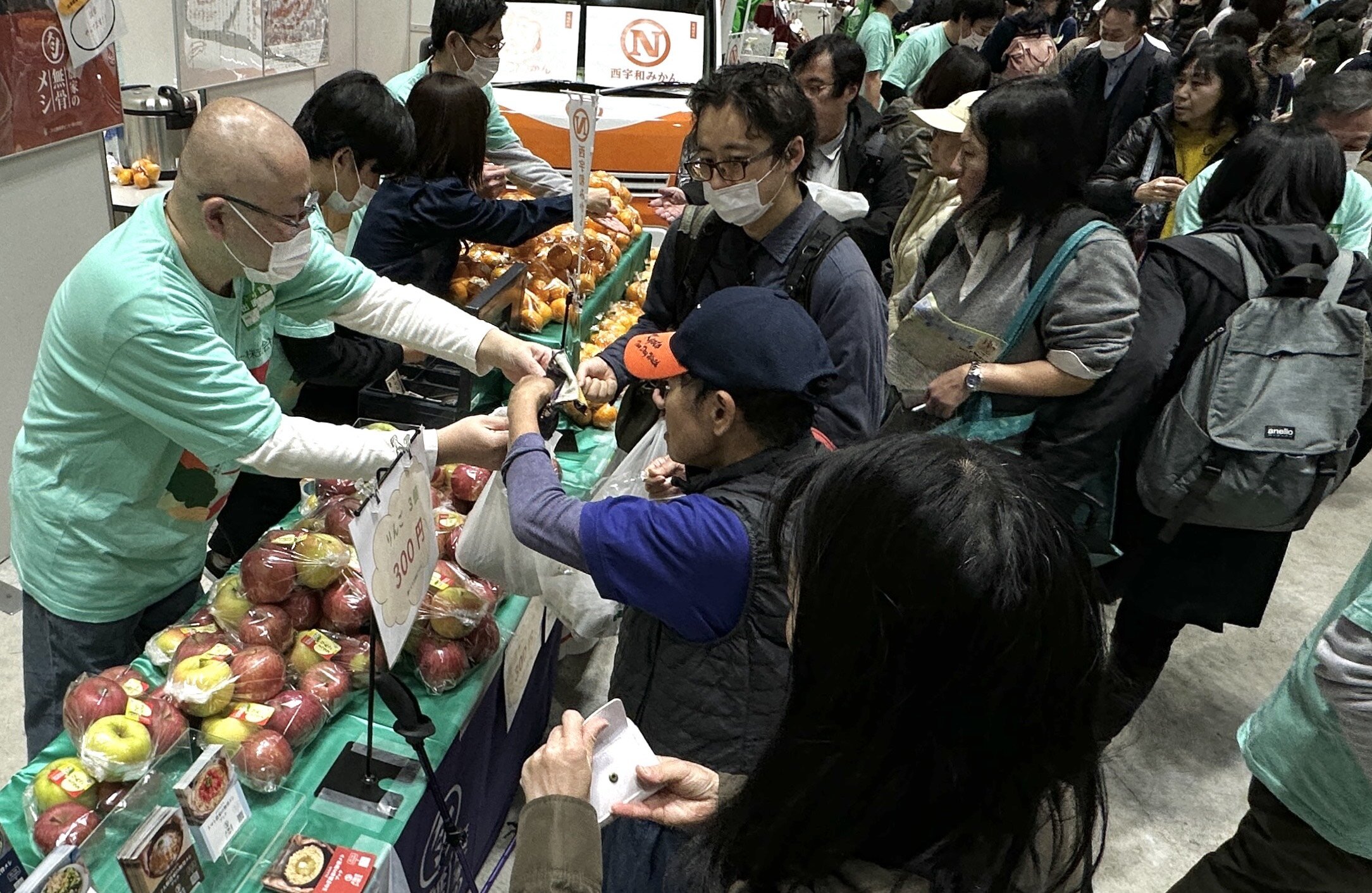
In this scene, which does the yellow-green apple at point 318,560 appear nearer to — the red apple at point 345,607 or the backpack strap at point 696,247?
the red apple at point 345,607

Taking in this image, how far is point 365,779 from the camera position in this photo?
1.67 metres

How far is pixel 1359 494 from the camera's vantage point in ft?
17.5

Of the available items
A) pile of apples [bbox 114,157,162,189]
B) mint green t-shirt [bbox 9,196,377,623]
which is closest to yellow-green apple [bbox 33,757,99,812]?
mint green t-shirt [bbox 9,196,377,623]

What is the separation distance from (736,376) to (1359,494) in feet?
17.2

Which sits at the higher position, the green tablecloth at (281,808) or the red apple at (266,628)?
the red apple at (266,628)

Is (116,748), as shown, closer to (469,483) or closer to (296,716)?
(296,716)

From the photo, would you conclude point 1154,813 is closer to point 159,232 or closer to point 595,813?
point 595,813

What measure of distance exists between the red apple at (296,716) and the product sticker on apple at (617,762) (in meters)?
0.58

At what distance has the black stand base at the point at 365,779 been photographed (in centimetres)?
164

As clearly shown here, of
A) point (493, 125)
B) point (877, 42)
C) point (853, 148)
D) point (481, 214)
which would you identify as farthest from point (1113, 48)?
point (481, 214)

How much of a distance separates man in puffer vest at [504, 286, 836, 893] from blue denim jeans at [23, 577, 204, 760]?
3.00 feet

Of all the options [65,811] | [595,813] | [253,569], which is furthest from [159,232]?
[595,813]

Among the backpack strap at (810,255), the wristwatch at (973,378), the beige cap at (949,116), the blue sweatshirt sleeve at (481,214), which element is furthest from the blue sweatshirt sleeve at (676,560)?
the beige cap at (949,116)

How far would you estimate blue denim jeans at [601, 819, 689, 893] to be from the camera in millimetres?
1709
